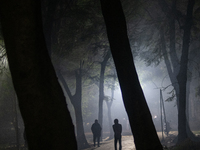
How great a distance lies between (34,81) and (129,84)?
1.98 metres

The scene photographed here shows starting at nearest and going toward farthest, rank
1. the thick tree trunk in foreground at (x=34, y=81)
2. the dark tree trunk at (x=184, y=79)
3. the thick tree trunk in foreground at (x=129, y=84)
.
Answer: the thick tree trunk in foreground at (x=34, y=81) < the thick tree trunk in foreground at (x=129, y=84) < the dark tree trunk at (x=184, y=79)

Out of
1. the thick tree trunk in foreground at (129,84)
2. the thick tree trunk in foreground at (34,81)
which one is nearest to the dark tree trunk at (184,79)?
the thick tree trunk in foreground at (129,84)

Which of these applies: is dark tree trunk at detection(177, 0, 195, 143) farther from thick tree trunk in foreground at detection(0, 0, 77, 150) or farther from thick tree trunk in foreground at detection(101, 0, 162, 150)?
thick tree trunk in foreground at detection(0, 0, 77, 150)

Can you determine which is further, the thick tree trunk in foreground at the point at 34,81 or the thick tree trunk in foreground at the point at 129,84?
the thick tree trunk in foreground at the point at 129,84

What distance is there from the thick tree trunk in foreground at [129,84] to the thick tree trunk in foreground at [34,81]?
1532 millimetres

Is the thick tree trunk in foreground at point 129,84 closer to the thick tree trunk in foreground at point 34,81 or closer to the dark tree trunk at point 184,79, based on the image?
the thick tree trunk in foreground at point 34,81

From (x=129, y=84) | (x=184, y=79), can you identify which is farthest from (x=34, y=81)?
(x=184, y=79)

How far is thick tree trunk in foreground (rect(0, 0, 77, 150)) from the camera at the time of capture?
2594 millimetres

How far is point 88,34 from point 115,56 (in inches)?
413

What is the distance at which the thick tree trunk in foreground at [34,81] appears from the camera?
2594 millimetres

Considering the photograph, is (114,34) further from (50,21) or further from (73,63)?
(73,63)

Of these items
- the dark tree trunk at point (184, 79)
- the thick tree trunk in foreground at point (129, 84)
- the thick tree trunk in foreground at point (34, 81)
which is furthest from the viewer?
the dark tree trunk at point (184, 79)

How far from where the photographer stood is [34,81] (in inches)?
105

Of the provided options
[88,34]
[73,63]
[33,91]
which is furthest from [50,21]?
[73,63]
